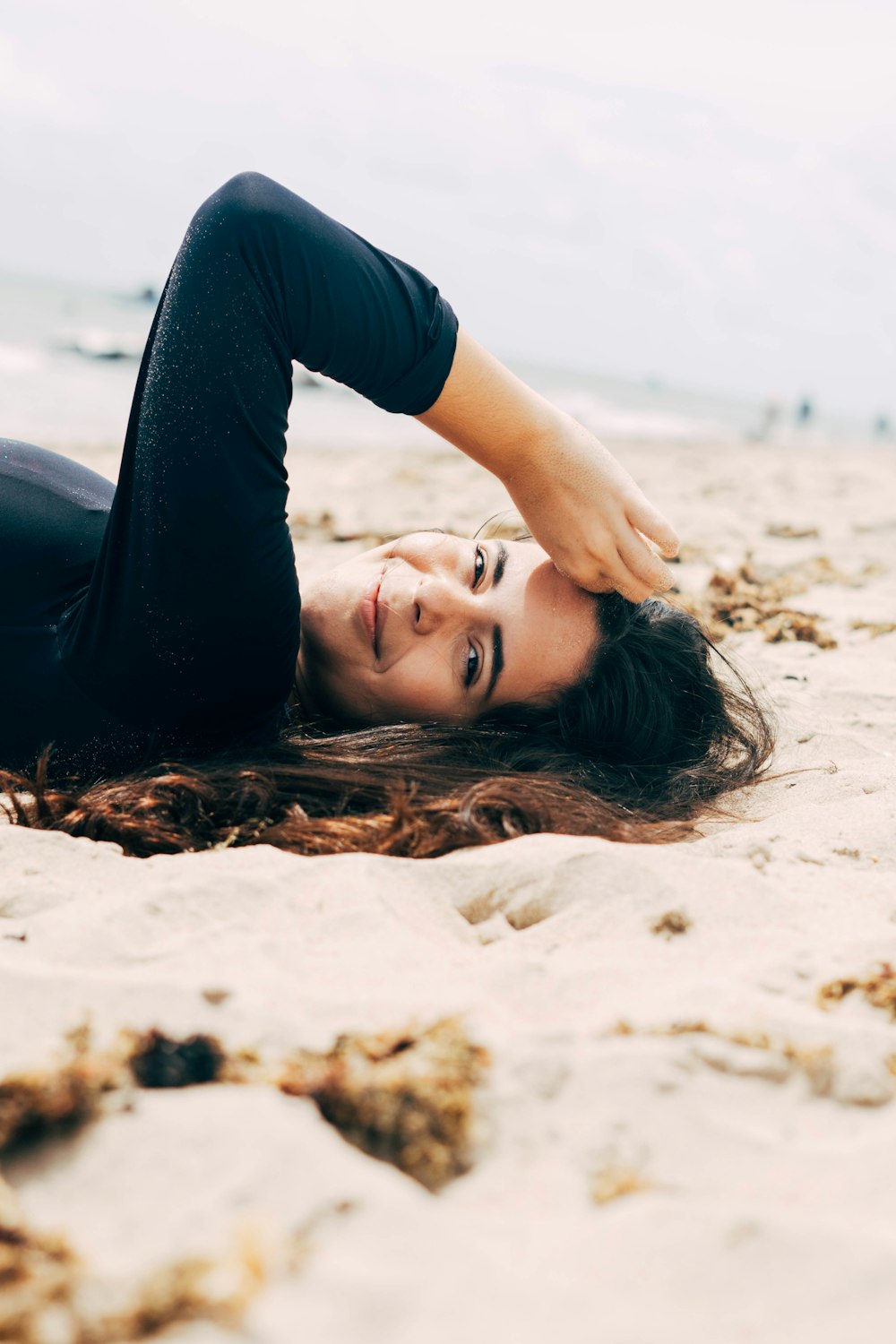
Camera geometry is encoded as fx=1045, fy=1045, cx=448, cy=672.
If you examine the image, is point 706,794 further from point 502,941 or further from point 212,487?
point 212,487

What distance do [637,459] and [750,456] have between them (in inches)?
124

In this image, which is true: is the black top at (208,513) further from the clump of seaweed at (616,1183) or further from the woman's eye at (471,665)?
the clump of seaweed at (616,1183)

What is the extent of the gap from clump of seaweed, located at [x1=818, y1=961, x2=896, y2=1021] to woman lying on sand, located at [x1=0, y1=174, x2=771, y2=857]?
0.71 meters

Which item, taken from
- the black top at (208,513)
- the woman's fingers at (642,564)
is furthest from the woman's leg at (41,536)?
the woman's fingers at (642,564)

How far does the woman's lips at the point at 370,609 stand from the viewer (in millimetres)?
2637

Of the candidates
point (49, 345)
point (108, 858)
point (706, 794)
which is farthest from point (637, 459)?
point (49, 345)

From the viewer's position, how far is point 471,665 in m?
2.68

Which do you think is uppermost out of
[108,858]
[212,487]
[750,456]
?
[750,456]

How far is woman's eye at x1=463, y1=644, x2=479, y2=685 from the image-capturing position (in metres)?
2.68

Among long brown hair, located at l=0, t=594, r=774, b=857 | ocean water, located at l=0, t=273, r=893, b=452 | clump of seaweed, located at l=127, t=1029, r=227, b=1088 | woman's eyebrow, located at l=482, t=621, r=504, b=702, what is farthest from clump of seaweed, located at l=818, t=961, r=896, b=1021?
ocean water, located at l=0, t=273, r=893, b=452

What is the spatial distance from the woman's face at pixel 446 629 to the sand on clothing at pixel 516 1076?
2.28ft

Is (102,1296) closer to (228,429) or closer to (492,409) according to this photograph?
(228,429)

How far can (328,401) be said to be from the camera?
19203mm

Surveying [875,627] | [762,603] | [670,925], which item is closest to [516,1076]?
[670,925]
